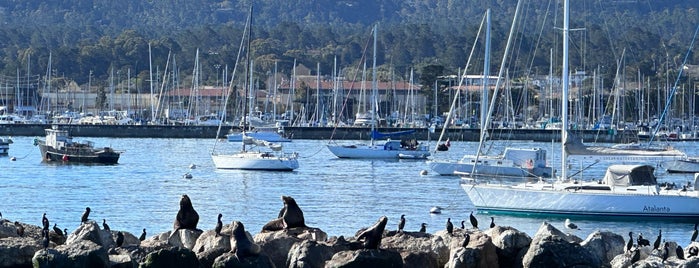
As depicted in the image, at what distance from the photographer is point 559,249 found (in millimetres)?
20375

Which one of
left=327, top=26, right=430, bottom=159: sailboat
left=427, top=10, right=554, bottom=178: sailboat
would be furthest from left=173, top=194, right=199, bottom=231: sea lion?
left=327, top=26, right=430, bottom=159: sailboat

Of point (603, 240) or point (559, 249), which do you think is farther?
point (603, 240)

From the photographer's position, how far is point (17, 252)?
20.2 m

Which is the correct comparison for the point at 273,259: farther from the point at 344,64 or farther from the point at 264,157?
the point at 344,64

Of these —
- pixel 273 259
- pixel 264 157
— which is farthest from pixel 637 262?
pixel 264 157

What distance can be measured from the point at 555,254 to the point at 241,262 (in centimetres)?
413

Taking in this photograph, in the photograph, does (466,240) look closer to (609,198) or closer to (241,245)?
(241,245)

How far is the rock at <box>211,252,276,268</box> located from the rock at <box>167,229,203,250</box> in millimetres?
2029

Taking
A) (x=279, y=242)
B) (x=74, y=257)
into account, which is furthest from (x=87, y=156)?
(x=74, y=257)

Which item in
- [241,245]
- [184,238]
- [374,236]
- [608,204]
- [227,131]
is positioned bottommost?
[608,204]

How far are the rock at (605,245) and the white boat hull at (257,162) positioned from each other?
3257 cm

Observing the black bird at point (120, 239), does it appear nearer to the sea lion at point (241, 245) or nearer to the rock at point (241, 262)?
the rock at point (241, 262)

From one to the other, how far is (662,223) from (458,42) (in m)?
162

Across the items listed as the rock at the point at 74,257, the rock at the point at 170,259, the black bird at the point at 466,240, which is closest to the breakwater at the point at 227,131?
the black bird at the point at 466,240
